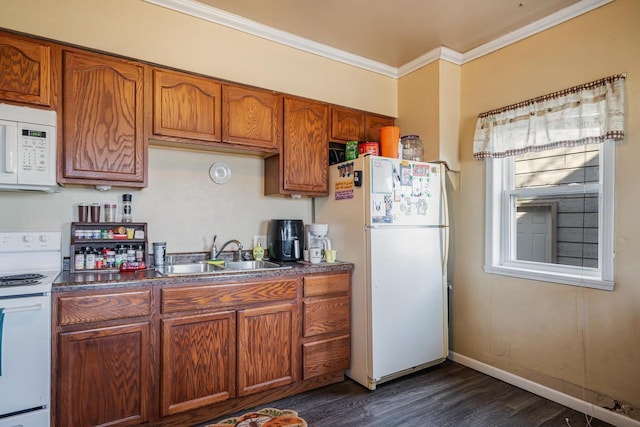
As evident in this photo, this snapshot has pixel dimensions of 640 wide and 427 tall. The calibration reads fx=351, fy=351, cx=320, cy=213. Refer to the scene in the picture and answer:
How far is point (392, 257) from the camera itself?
261cm

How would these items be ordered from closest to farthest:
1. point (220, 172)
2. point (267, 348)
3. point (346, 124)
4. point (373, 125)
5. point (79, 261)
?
point (79, 261) < point (267, 348) < point (220, 172) < point (346, 124) < point (373, 125)

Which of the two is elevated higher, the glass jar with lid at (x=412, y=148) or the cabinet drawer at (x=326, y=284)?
the glass jar with lid at (x=412, y=148)

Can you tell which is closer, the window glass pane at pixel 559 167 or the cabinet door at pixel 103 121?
the cabinet door at pixel 103 121

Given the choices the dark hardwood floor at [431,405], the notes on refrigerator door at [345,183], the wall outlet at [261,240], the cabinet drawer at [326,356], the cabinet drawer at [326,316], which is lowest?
the dark hardwood floor at [431,405]

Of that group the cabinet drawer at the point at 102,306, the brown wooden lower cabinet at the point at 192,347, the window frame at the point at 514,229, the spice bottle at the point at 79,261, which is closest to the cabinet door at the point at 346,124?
the window frame at the point at 514,229

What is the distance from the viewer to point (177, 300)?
203 cm

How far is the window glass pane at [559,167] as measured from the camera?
2307 millimetres

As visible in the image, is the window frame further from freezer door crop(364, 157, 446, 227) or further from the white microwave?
the white microwave

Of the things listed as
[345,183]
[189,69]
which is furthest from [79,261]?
[345,183]

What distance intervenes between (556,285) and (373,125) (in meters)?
1.91

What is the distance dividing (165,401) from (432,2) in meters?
2.97

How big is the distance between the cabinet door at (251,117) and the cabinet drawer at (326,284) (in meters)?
1.02

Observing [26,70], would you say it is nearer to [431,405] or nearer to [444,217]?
[444,217]

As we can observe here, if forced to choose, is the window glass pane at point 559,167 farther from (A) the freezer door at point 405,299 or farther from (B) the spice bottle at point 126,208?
(B) the spice bottle at point 126,208
